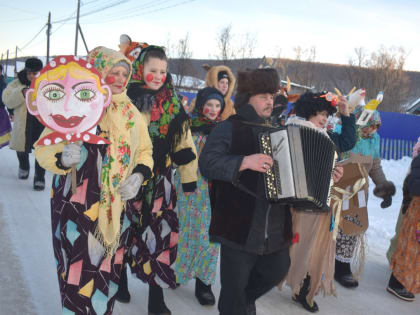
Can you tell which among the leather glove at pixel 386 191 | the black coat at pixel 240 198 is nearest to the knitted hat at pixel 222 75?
the leather glove at pixel 386 191

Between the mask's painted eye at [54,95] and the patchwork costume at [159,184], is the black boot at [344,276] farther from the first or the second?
the mask's painted eye at [54,95]

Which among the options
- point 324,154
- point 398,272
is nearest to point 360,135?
point 398,272

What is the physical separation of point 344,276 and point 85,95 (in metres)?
2.96

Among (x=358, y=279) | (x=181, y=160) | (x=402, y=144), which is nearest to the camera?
(x=181, y=160)

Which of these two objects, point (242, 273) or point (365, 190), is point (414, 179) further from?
point (242, 273)

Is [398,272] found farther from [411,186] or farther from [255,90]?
[255,90]

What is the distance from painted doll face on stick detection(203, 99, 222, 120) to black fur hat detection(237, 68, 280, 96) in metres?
1.12

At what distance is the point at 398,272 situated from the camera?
3.94 meters

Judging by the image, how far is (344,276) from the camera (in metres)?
4.12

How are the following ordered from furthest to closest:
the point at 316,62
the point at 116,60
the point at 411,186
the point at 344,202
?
the point at 316,62 < the point at 344,202 < the point at 411,186 < the point at 116,60

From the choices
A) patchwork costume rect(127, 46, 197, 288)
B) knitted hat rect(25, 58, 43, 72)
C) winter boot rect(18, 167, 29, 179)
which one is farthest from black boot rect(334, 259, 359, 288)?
winter boot rect(18, 167, 29, 179)

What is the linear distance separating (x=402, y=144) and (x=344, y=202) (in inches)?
426

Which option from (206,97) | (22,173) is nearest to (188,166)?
(206,97)

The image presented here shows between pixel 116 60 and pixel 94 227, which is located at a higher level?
pixel 116 60
